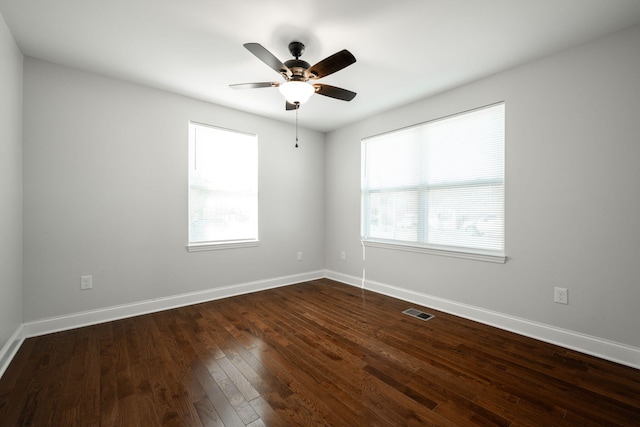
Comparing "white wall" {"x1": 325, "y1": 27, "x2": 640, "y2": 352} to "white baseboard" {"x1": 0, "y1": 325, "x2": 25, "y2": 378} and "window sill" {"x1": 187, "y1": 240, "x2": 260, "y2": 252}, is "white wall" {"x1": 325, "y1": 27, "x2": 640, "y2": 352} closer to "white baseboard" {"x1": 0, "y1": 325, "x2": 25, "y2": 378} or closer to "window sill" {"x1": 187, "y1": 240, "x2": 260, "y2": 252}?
"window sill" {"x1": 187, "y1": 240, "x2": 260, "y2": 252}

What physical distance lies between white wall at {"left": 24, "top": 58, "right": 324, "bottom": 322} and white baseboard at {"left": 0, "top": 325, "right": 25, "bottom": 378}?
0.17 m

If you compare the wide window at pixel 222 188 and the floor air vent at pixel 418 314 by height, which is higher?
the wide window at pixel 222 188

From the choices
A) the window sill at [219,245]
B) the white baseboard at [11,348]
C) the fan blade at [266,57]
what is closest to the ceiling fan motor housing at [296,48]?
the fan blade at [266,57]

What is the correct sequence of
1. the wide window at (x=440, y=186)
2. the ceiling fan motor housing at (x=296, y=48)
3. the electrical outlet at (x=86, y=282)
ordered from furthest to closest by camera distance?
the wide window at (x=440, y=186), the electrical outlet at (x=86, y=282), the ceiling fan motor housing at (x=296, y=48)

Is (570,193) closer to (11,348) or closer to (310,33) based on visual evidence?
(310,33)

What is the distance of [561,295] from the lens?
2.35m

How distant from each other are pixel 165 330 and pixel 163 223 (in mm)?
1205

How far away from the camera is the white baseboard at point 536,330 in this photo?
207 cm

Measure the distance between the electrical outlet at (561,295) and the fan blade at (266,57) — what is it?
296cm

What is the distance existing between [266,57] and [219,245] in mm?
2445

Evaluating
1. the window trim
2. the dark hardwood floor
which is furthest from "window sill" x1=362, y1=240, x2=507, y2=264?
the window trim

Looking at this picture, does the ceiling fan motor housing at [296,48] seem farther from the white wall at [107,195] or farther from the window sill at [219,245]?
the window sill at [219,245]

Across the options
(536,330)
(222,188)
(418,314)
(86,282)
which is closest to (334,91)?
(222,188)

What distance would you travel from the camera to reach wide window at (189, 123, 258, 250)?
3.45 meters
